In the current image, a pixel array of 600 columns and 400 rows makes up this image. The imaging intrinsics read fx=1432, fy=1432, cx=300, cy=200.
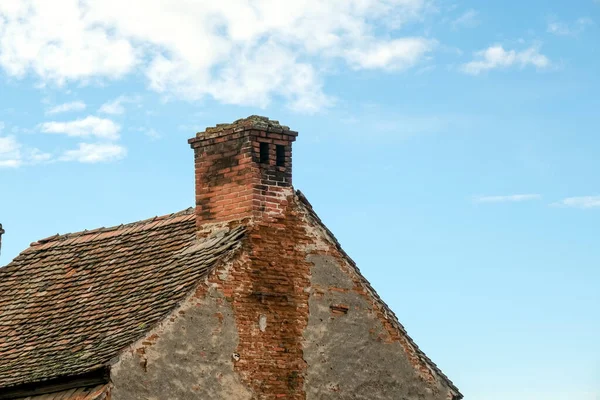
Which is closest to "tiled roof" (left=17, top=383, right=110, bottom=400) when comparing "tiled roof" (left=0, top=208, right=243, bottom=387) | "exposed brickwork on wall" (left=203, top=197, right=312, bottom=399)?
"tiled roof" (left=0, top=208, right=243, bottom=387)

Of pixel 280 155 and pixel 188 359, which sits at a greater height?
pixel 280 155

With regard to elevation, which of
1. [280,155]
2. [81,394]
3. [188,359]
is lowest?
[81,394]

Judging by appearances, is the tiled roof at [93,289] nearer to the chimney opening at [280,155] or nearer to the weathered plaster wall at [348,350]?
the chimney opening at [280,155]

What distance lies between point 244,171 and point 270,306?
2.38 m

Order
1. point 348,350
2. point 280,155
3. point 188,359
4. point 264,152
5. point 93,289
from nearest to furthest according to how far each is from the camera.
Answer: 1. point 188,359
2. point 348,350
3. point 264,152
4. point 280,155
5. point 93,289

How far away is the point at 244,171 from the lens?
74.6 feet

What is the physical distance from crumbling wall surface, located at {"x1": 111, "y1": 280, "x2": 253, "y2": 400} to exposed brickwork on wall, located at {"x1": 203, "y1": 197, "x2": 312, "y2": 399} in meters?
0.21

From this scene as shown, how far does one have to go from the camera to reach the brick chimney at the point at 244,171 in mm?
22578

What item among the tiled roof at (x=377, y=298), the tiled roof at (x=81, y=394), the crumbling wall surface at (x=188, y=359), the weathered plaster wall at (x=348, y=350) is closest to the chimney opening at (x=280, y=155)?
the tiled roof at (x=377, y=298)

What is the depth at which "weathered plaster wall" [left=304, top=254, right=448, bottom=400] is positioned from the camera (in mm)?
21828

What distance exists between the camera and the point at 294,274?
72.7 ft

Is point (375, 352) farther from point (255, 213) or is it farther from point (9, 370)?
point (9, 370)

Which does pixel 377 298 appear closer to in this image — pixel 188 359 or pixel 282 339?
pixel 282 339

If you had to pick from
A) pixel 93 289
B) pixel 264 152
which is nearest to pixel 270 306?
pixel 264 152
